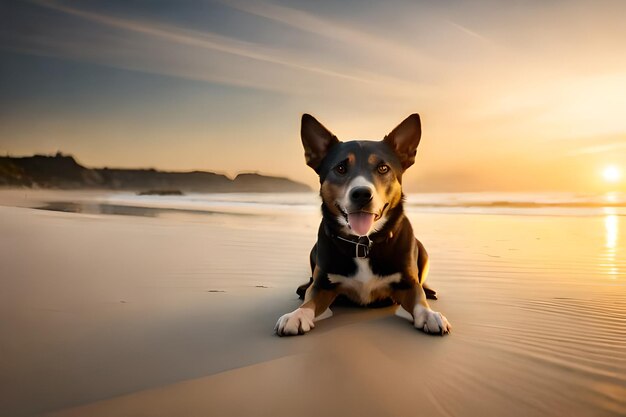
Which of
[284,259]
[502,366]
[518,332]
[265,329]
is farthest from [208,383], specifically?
[284,259]

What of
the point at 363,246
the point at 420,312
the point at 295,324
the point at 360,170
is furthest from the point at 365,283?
the point at 360,170

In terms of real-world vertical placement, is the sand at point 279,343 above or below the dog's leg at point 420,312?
below

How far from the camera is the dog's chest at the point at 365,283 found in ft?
10.2

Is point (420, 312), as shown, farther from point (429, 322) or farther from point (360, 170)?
point (360, 170)

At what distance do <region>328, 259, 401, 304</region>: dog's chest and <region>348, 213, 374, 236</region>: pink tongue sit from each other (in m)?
0.24

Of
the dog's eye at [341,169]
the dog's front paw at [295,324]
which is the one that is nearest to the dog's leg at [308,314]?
the dog's front paw at [295,324]

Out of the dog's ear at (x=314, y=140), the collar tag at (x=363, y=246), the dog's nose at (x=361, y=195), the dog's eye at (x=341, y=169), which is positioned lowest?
the collar tag at (x=363, y=246)

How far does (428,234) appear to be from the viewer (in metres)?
8.64

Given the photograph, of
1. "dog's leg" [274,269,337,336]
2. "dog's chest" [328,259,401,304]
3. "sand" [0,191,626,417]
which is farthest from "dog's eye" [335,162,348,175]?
"sand" [0,191,626,417]

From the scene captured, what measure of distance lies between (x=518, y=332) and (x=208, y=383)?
198 centimetres

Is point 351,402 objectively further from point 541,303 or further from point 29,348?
point 541,303

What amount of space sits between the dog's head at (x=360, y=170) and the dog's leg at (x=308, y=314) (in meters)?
0.49

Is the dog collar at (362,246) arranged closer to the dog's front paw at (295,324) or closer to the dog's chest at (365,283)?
the dog's chest at (365,283)

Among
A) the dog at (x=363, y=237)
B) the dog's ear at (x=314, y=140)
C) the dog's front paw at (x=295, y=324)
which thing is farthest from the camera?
the dog's ear at (x=314, y=140)
